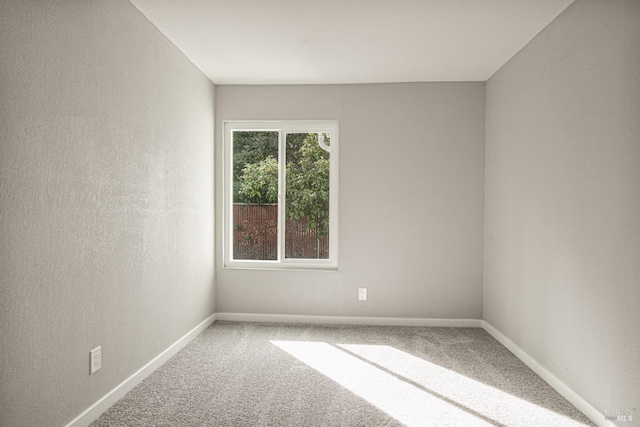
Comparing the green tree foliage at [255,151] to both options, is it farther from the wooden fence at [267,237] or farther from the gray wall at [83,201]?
the gray wall at [83,201]

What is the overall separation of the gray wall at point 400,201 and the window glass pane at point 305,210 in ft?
0.91

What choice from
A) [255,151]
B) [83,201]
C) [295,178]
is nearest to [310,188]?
[295,178]

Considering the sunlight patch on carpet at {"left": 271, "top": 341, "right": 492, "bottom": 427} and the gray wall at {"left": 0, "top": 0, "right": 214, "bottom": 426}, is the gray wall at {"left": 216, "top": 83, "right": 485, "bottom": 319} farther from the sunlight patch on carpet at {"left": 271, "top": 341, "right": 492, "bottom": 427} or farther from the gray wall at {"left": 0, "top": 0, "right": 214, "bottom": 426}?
the gray wall at {"left": 0, "top": 0, "right": 214, "bottom": 426}

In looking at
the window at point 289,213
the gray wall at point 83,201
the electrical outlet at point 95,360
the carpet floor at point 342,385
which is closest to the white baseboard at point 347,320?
the carpet floor at point 342,385

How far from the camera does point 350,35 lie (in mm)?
3352

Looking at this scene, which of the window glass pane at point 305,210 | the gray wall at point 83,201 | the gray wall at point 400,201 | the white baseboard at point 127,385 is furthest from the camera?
the window glass pane at point 305,210

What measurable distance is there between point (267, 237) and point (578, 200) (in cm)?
311

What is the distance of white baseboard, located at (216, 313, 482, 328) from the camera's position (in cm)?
463

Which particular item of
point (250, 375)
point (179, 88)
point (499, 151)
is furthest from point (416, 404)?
point (179, 88)

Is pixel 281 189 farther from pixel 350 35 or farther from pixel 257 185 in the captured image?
pixel 350 35

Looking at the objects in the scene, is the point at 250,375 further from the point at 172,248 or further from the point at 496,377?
the point at 496,377

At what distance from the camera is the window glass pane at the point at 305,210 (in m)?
4.91

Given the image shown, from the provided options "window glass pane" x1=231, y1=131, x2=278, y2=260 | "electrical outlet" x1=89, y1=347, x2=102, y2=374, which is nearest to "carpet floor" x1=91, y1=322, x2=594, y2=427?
"electrical outlet" x1=89, y1=347, x2=102, y2=374

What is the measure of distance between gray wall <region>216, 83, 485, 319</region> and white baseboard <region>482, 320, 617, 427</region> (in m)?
0.67
